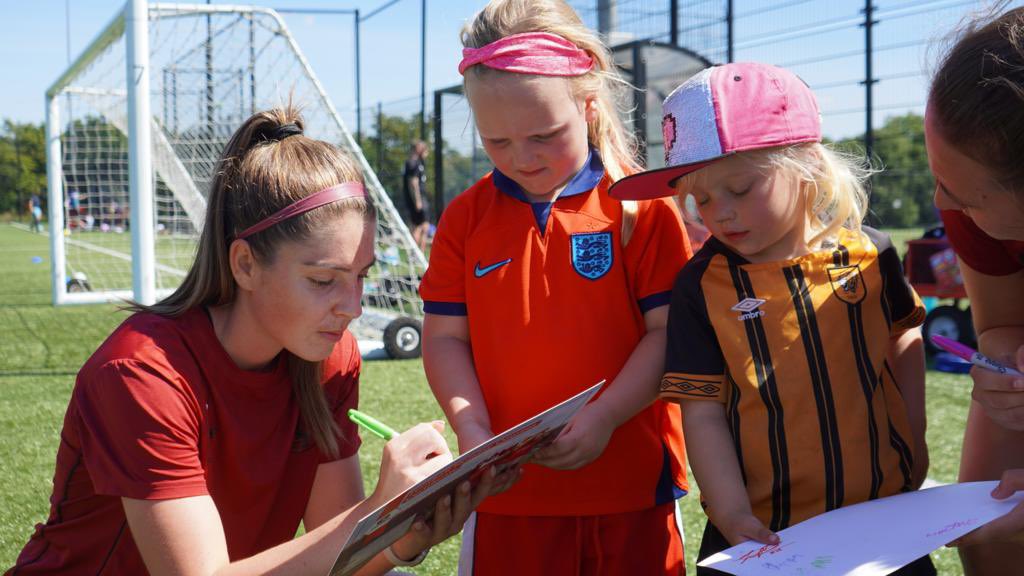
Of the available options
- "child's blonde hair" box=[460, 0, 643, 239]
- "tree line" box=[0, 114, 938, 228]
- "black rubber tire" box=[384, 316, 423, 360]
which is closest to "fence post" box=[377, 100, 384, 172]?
"tree line" box=[0, 114, 938, 228]

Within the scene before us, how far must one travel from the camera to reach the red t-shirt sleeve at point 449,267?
1.96m

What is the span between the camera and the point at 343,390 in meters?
1.97

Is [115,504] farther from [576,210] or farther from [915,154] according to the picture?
[915,154]

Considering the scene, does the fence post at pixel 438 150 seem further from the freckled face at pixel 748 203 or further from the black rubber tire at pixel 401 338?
the freckled face at pixel 748 203

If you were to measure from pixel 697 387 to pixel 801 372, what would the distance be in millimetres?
179

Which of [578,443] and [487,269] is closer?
[578,443]

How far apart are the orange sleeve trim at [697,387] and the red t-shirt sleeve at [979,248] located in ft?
2.22

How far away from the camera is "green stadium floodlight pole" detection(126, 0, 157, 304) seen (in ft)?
19.1

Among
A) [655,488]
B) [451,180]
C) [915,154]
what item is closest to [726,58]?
[915,154]

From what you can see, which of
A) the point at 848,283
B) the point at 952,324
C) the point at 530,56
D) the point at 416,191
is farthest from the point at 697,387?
the point at 416,191

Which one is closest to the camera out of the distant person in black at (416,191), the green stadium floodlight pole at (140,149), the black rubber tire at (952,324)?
the black rubber tire at (952,324)
